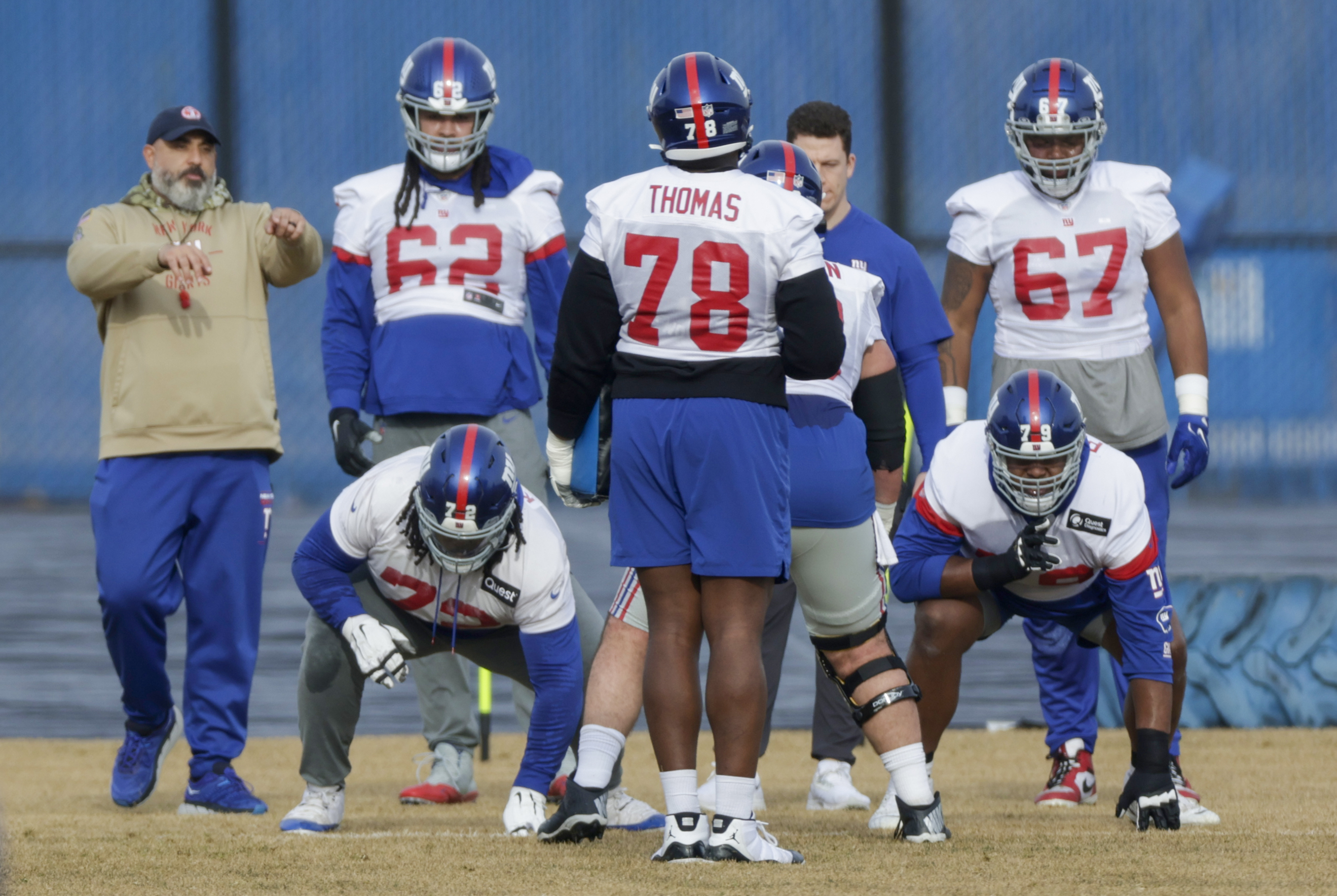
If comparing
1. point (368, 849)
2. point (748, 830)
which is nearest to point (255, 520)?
point (368, 849)

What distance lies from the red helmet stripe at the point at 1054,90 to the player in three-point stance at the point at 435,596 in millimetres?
2048

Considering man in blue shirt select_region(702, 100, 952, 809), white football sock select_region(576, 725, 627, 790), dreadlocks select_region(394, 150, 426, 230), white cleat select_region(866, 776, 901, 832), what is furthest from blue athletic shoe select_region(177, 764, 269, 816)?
white cleat select_region(866, 776, 901, 832)

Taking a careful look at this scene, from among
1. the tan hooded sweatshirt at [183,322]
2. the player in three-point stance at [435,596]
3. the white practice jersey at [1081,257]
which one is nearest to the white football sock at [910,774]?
the player in three-point stance at [435,596]

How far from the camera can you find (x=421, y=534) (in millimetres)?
5035

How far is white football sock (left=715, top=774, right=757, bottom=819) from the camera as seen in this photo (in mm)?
4328

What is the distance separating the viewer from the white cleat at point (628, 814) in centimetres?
530

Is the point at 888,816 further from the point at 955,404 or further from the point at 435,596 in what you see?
the point at 955,404

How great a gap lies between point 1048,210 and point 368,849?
298 cm

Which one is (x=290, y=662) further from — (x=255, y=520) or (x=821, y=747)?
(x=821, y=747)

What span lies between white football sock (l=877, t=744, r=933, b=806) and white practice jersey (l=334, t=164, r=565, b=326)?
7.04 feet

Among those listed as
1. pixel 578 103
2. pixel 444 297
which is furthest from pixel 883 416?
pixel 578 103

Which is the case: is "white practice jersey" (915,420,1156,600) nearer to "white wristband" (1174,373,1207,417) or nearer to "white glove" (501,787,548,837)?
"white wristband" (1174,373,1207,417)

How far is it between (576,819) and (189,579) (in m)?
2.03

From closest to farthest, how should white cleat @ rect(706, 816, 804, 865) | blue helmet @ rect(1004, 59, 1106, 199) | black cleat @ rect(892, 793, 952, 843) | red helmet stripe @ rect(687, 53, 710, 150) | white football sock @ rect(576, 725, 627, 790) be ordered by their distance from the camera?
white cleat @ rect(706, 816, 804, 865)
red helmet stripe @ rect(687, 53, 710, 150)
white football sock @ rect(576, 725, 627, 790)
black cleat @ rect(892, 793, 952, 843)
blue helmet @ rect(1004, 59, 1106, 199)
